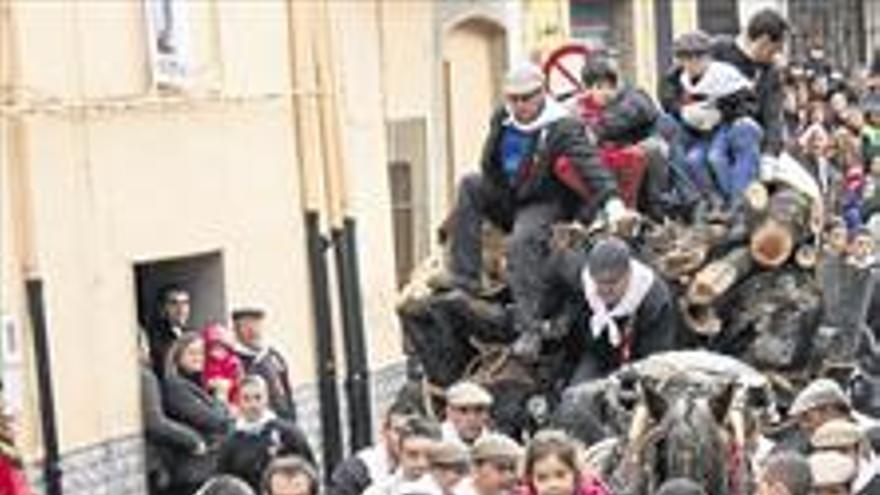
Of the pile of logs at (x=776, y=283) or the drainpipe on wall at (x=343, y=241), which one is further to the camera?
the drainpipe on wall at (x=343, y=241)

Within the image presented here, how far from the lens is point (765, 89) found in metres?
15.2

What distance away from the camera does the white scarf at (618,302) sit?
→ 12.8 meters

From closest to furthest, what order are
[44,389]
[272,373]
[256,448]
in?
[256,448], [272,373], [44,389]

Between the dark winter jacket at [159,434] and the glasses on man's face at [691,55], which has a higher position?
the glasses on man's face at [691,55]

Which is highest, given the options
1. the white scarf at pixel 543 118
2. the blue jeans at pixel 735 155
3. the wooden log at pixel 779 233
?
the white scarf at pixel 543 118

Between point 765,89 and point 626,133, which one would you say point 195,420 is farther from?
point 765,89

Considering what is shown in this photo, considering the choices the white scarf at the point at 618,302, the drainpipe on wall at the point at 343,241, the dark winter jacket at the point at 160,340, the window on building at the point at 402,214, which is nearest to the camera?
the white scarf at the point at 618,302

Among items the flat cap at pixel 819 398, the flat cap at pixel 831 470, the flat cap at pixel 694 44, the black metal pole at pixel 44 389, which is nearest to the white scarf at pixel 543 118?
the flat cap at pixel 694 44

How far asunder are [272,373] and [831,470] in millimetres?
7599

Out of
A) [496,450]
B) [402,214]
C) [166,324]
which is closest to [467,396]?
[496,450]

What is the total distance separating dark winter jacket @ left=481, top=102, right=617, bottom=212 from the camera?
13.4 metres

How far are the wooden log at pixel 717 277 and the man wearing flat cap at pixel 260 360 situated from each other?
4.46 metres

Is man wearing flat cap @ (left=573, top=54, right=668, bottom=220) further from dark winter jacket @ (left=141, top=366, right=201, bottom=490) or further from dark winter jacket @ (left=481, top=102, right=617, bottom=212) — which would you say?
dark winter jacket @ (left=141, top=366, right=201, bottom=490)

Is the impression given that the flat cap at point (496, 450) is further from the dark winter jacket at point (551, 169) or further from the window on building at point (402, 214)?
the window on building at point (402, 214)
